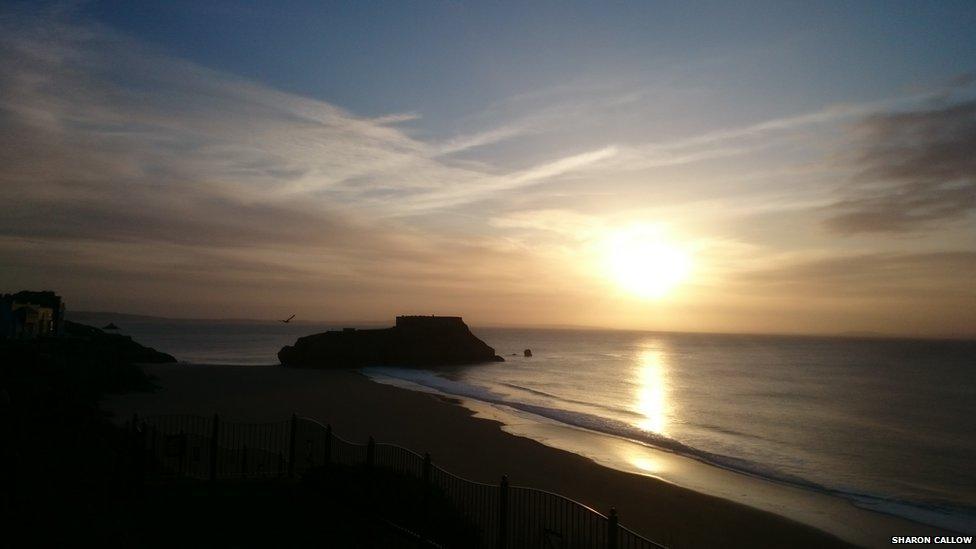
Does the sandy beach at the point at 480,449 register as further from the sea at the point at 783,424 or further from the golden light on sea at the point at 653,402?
the golden light on sea at the point at 653,402

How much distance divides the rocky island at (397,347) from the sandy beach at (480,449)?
85.2ft

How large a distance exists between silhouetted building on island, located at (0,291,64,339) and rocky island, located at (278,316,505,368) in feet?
85.4

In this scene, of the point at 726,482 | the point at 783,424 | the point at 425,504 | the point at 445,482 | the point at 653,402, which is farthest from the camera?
the point at 653,402

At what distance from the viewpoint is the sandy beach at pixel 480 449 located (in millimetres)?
16984

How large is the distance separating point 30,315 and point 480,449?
199 ft

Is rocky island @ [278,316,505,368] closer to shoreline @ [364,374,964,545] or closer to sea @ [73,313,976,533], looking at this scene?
sea @ [73,313,976,533]

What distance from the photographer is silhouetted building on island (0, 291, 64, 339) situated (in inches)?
2127

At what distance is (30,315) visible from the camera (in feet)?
209

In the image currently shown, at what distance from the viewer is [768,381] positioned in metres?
79.3

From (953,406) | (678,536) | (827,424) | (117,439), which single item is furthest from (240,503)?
(953,406)

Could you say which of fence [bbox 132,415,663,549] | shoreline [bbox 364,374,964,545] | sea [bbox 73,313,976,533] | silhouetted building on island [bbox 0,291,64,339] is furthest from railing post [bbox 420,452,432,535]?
silhouetted building on island [bbox 0,291,64,339]

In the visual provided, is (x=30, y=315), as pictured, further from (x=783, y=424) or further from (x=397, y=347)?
(x=783, y=424)

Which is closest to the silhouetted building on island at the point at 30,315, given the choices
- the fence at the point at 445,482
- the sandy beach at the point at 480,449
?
the sandy beach at the point at 480,449

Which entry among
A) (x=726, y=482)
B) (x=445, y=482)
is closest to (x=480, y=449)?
(x=445, y=482)
